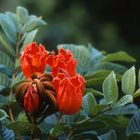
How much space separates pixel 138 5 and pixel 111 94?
3.79 meters

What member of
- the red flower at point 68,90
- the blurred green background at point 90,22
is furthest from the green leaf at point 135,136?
the blurred green background at point 90,22

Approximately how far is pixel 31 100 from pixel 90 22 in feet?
11.7

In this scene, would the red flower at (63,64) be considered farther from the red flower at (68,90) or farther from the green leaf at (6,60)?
the green leaf at (6,60)

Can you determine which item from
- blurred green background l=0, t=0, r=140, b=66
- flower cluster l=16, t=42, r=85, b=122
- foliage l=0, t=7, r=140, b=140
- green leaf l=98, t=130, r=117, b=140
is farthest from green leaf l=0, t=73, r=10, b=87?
blurred green background l=0, t=0, r=140, b=66

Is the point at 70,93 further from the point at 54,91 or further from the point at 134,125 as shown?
the point at 134,125

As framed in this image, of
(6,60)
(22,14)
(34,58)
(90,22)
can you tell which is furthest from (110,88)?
(90,22)

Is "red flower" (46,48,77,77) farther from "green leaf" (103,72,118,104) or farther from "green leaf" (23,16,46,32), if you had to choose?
"green leaf" (23,16,46,32)

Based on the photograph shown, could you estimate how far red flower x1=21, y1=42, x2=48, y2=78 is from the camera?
124 cm

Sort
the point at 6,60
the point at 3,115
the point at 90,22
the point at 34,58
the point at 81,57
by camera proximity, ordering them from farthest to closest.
A: 1. the point at 90,22
2. the point at 81,57
3. the point at 6,60
4. the point at 34,58
5. the point at 3,115

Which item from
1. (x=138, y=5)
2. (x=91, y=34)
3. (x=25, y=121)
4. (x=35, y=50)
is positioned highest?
(x=138, y=5)

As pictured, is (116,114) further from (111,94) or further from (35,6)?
(35,6)

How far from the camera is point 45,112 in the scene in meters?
1.19

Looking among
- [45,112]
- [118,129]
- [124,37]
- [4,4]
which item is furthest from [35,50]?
[124,37]

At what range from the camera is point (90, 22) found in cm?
471
